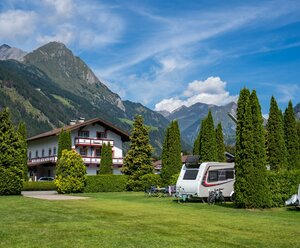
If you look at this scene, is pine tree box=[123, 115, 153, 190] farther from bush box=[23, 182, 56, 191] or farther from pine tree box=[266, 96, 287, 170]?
pine tree box=[266, 96, 287, 170]

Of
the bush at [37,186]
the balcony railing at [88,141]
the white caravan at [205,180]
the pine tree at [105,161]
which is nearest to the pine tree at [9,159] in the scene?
the white caravan at [205,180]

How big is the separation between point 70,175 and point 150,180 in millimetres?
7563

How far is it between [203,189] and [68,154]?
54.5 ft

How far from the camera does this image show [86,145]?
2248 inches

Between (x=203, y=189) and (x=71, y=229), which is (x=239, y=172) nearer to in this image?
(x=203, y=189)

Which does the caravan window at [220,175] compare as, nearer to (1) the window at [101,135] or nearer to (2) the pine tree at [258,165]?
(2) the pine tree at [258,165]

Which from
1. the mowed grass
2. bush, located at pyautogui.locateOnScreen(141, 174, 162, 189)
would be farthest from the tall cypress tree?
bush, located at pyautogui.locateOnScreen(141, 174, 162, 189)

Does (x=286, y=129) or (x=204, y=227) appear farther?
(x=286, y=129)

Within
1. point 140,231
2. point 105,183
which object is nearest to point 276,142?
point 105,183

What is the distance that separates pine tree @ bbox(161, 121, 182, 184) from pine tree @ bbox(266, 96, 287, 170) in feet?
28.1

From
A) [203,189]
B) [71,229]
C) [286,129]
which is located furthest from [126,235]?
[286,129]

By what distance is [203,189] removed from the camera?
23594mm

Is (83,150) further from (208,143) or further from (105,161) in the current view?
(208,143)

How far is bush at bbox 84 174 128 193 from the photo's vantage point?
37.5m
